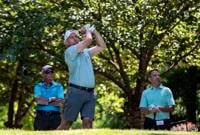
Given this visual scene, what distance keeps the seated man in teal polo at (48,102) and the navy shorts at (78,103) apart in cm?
119

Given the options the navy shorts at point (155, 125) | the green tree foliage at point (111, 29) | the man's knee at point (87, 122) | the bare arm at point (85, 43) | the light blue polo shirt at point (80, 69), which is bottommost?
the navy shorts at point (155, 125)

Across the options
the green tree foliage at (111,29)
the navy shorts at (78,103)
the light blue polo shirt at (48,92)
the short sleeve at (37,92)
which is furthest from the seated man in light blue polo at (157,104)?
the green tree foliage at (111,29)

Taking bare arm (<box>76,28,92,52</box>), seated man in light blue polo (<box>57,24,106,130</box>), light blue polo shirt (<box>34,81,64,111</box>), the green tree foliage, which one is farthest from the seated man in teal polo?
the green tree foliage

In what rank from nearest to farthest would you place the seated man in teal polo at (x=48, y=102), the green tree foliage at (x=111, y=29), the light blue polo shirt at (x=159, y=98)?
the seated man in teal polo at (x=48, y=102) → the light blue polo shirt at (x=159, y=98) → the green tree foliage at (x=111, y=29)

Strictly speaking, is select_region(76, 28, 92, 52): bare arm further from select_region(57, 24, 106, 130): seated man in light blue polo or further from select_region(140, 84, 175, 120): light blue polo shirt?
select_region(140, 84, 175, 120): light blue polo shirt

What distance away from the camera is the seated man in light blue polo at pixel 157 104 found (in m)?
8.78

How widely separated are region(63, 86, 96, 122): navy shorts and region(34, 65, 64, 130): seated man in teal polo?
1.19 metres

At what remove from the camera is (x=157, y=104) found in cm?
888

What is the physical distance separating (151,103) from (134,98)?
616cm

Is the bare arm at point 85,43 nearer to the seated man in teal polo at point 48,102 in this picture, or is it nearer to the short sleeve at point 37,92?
the seated man in teal polo at point 48,102

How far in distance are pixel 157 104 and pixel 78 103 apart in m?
1.91

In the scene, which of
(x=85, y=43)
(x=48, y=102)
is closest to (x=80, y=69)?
(x=85, y=43)

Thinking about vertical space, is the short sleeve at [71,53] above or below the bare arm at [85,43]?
below

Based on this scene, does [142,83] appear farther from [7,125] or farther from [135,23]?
[7,125]
